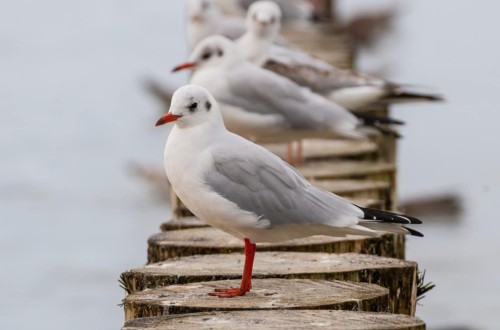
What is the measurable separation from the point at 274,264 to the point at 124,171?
71.8 feet

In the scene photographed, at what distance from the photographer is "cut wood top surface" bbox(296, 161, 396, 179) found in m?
8.77

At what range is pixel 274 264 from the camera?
6.07 meters

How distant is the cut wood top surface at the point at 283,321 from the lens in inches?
190

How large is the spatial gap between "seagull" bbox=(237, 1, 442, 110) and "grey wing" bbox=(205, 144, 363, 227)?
443cm

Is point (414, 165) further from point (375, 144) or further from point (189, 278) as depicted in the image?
point (189, 278)

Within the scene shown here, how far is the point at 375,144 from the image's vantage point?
1027 centimetres

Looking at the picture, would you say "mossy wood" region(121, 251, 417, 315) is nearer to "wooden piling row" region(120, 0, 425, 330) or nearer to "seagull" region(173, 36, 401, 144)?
"wooden piling row" region(120, 0, 425, 330)

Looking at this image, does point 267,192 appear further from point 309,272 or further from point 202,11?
point 202,11

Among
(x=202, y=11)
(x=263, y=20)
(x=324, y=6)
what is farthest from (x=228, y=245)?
(x=324, y=6)

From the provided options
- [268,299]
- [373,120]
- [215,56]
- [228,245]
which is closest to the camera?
[268,299]

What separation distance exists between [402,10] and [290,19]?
1002cm

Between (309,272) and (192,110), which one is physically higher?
(192,110)

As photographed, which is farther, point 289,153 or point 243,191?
point 289,153

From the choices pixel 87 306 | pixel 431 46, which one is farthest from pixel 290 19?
pixel 431 46
